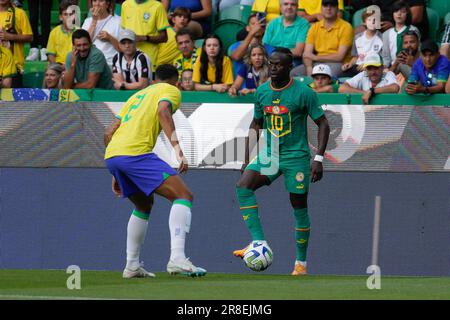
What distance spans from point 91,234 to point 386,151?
12.8 feet

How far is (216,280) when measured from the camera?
11.3 meters

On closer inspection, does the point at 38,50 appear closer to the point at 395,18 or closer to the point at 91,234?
the point at 91,234

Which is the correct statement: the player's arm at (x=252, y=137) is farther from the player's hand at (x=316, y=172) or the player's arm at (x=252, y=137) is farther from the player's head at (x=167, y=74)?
the player's head at (x=167, y=74)

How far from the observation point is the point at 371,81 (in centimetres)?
1530

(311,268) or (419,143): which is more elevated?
(419,143)

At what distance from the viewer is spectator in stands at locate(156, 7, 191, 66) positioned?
17062 millimetres

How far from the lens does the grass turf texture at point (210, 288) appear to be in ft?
30.3

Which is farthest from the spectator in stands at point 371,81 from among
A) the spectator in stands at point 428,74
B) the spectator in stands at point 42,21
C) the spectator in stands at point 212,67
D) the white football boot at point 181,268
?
the spectator in stands at point 42,21

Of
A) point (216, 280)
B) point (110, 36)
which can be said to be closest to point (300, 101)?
point (216, 280)

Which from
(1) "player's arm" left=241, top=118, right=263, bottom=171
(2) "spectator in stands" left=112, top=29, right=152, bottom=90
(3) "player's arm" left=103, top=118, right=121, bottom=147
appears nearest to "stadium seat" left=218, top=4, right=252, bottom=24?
(2) "spectator in stands" left=112, top=29, right=152, bottom=90

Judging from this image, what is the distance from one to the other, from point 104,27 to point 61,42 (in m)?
0.69

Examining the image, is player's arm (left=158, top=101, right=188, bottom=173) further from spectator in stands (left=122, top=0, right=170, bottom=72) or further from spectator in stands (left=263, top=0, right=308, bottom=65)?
spectator in stands (left=122, top=0, right=170, bottom=72)

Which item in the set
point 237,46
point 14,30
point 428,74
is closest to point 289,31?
point 237,46

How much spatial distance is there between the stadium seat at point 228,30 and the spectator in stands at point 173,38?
24.2 inches
